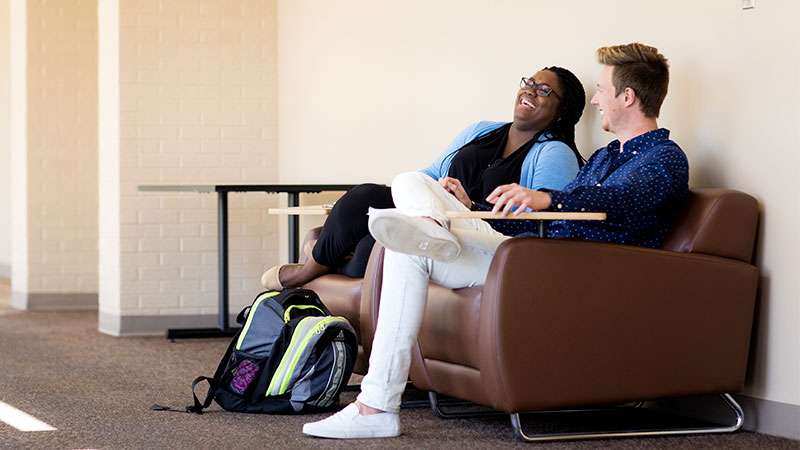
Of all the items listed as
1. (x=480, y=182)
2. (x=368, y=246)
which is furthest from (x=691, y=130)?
(x=368, y=246)

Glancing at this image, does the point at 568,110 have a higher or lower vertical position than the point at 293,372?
higher

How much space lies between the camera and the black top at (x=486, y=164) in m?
4.31

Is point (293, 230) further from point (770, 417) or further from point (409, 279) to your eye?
point (770, 417)

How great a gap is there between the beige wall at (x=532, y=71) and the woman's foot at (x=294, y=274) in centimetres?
92

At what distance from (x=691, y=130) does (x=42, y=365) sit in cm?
284

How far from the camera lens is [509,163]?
432 cm

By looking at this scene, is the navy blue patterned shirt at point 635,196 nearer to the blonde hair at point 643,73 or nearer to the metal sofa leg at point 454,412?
the blonde hair at point 643,73

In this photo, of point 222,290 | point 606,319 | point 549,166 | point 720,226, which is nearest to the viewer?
point 606,319

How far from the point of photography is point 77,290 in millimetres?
8406

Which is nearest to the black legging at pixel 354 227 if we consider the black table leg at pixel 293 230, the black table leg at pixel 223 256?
the black table leg at pixel 293 230

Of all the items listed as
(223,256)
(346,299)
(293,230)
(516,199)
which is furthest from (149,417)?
(223,256)

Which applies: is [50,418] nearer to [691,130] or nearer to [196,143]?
[691,130]

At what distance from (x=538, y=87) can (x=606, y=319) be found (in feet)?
3.94

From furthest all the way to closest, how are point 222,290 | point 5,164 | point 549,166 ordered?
1. point 5,164
2. point 222,290
3. point 549,166
